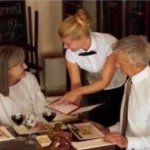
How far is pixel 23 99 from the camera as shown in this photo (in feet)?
10.1

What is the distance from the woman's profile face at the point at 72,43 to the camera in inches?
116

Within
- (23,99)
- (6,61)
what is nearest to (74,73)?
(23,99)

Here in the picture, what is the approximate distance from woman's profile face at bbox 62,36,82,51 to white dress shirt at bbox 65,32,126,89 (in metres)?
0.11

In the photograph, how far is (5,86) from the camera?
286cm

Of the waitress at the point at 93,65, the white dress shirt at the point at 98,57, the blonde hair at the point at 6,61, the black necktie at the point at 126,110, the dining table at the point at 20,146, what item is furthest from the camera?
the white dress shirt at the point at 98,57

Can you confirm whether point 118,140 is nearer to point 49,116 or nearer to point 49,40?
point 49,116

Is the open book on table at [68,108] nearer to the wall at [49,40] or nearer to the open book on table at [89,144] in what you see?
the open book on table at [89,144]

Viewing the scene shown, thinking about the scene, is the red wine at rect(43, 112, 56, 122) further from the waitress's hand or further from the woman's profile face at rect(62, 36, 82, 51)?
the woman's profile face at rect(62, 36, 82, 51)

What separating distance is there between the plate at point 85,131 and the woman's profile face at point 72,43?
22.0 inches

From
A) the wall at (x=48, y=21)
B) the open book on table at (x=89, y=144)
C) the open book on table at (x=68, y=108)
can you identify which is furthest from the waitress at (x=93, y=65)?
the wall at (x=48, y=21)

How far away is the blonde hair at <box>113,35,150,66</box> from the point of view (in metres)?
2.44

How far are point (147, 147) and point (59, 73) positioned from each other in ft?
12.1

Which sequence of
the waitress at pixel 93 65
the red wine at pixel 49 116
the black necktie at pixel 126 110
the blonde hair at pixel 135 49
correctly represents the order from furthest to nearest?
the waitress at pixel 93 65 < the red wine at pixel 49 116 < the black necktie at pixel 126 110 < the blonde hair at pixel 135 49

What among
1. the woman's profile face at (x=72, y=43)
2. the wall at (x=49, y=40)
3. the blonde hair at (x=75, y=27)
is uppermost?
the blonde hair at (x=75, y=27)
